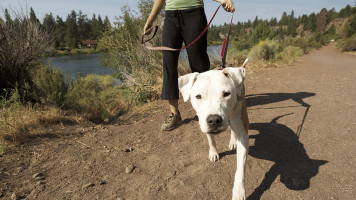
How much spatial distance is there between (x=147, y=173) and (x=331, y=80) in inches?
244

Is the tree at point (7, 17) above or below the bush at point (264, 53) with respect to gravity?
above

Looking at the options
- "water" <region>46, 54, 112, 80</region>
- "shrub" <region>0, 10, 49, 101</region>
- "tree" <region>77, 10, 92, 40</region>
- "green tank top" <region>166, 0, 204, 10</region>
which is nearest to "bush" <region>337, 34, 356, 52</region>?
"water" <region>46, 54, 112, 80</region>

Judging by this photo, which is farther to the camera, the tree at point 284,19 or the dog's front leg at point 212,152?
the tree at point 284,19

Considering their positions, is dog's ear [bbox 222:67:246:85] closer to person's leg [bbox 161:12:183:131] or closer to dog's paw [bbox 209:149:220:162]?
dog's paw [bbox 209:149:220:162]

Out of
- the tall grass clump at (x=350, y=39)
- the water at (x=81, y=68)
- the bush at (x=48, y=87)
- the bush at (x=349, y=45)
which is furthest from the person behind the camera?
the tall grass clump at (x=350, y=39)

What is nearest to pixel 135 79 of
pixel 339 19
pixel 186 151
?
pixel 186 151

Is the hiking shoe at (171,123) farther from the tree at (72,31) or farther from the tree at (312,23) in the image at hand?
the tree at (312,23)

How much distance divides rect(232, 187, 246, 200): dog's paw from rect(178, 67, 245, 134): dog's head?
540 millimetres

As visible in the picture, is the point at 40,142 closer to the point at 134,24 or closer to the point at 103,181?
the point at 103,181

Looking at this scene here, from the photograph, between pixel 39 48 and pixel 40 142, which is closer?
pixel 40 142

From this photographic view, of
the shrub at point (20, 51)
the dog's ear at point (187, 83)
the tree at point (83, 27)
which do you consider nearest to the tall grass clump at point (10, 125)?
the shrub at point (20, 51)

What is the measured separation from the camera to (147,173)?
214cm

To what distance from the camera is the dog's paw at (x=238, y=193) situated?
168 centimetres

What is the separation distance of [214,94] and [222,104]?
0.12 metres
